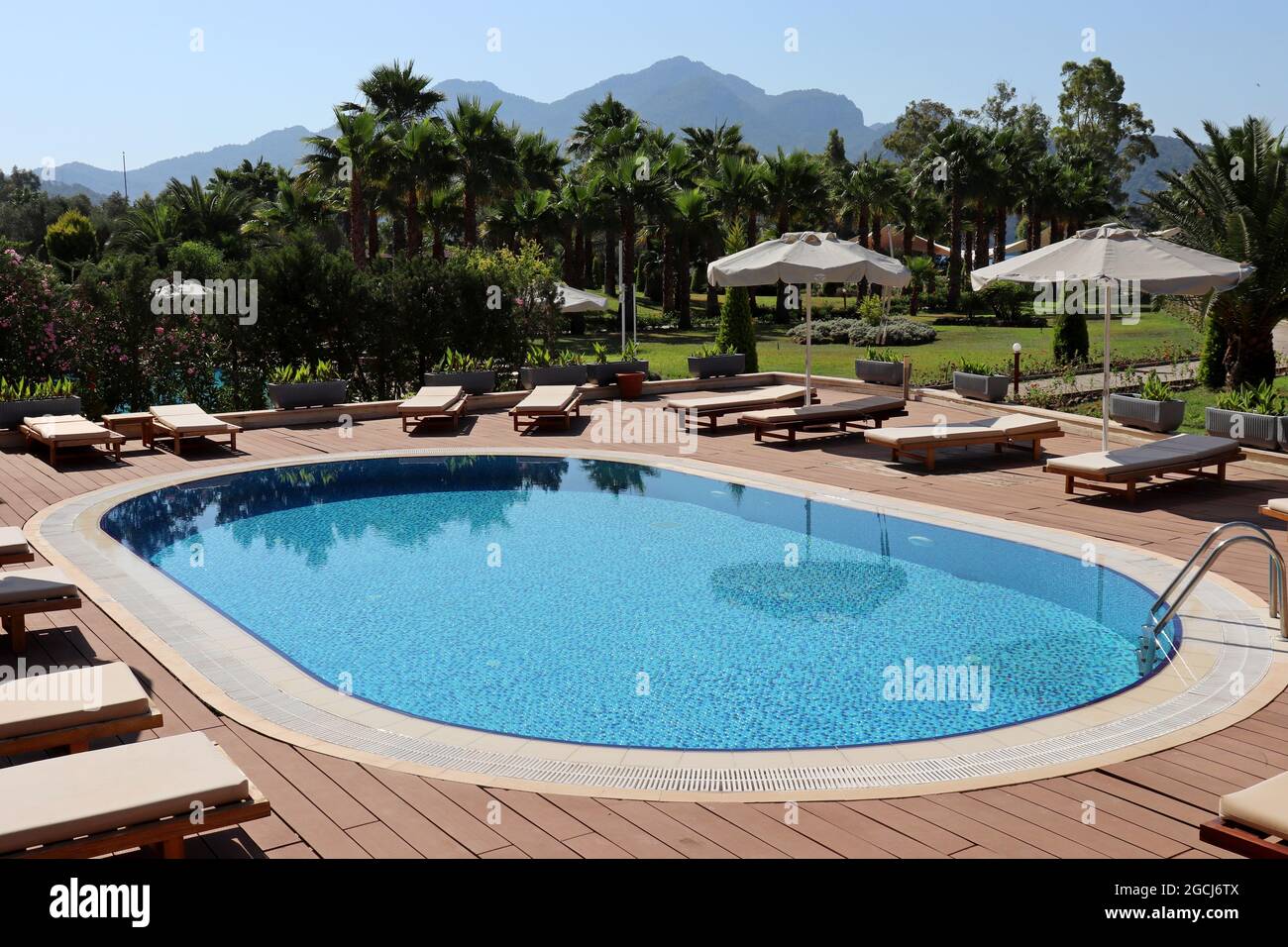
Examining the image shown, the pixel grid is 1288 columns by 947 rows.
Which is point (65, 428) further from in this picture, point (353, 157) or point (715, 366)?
point (353, 157)

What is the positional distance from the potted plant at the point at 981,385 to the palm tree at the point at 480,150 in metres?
23.0

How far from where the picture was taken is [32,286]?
18.2m

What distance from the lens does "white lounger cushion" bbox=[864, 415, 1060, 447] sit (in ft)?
46.7

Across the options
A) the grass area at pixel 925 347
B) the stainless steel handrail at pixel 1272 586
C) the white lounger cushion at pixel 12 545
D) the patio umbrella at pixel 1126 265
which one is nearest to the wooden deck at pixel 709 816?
the stainless steel handrail at pixel 1272 586

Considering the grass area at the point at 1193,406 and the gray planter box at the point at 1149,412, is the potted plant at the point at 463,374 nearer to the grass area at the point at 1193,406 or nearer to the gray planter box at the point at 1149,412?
the grass area at the point at 1193,406

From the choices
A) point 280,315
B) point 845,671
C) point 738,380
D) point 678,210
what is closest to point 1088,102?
point 678,210

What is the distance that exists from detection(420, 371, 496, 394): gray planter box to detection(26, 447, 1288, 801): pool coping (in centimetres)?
1134

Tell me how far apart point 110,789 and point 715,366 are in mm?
18596

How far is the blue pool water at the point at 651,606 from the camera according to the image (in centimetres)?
754

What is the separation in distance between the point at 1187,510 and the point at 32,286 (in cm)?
1739

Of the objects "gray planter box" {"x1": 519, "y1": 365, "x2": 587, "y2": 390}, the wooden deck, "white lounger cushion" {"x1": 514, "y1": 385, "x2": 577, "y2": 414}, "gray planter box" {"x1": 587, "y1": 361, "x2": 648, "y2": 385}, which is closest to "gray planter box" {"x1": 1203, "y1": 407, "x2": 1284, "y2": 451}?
the wooden deck

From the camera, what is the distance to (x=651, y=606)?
31.9 ft
